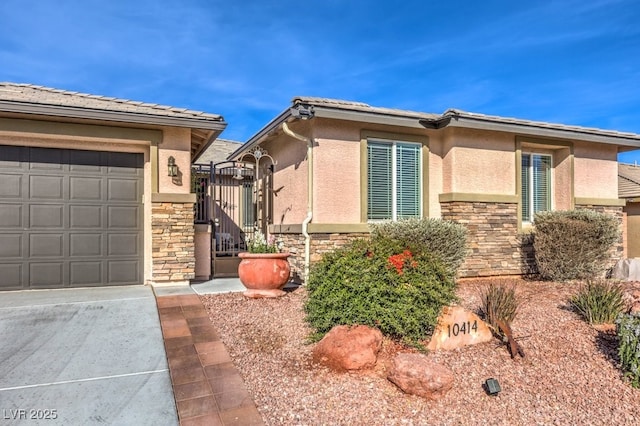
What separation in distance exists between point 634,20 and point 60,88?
14095 millimetres

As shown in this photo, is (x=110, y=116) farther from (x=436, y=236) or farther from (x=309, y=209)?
(x=436, y=236)

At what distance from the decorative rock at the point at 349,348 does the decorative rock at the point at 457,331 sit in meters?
0.72

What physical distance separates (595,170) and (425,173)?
17.0 feet

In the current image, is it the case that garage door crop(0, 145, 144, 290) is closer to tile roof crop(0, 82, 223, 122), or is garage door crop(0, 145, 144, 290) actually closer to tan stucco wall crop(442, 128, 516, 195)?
tile roof crop(0, 82, 223, 122)

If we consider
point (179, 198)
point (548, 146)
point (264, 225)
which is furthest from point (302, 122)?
point (548, 146)

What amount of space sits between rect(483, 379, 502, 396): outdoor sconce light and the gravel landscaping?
0.06 meters

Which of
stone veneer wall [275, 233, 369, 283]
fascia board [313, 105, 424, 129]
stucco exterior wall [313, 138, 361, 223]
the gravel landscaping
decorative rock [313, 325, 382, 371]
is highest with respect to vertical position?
fascia board [313, 105, 424, 129]

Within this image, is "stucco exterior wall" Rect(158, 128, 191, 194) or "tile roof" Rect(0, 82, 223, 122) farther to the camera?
"stucco exterior wall" Rect(158, 128, 191, 194)

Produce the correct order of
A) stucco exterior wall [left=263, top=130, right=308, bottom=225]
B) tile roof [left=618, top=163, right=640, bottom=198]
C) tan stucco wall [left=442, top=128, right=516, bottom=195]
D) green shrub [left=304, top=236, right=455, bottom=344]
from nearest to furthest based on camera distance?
green shrub [left=304, top=236, right=455, bottom=344] < stucco exterior wall [left=263, top=130, right=308, bottom=225] < tan stucco wall [left=442, top=128, right=516, bottom=195] < tile roof [left=618, top=163, right=640, bottom=198]

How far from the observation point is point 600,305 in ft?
17.6

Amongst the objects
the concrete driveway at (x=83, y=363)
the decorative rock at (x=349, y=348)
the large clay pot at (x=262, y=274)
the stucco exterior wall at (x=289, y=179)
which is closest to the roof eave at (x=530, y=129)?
the stucco exterior wall at (x=289, y=179)

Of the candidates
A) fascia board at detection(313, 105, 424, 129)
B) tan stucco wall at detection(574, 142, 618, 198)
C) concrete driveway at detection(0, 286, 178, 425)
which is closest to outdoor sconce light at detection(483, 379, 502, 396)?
concrete driveway at detection(0, 286, 178, 425)

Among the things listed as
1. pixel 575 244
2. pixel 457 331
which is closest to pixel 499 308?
pixel 457 331

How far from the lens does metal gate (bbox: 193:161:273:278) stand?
9.38 metres
